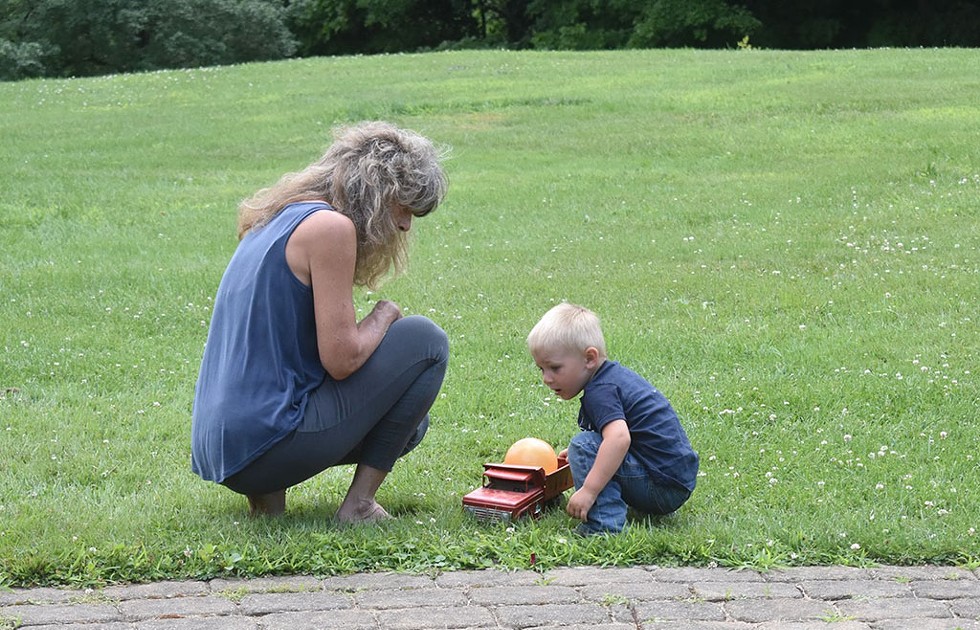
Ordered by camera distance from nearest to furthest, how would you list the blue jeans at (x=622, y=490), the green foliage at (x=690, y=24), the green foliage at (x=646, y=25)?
1. the blue jeans at (x=622, y=490)
2. the green foliage at (x=690, y=24)
3. the green foliage at (x=646, y=25)

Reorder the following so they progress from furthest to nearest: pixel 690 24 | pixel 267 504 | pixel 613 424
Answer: pixel 690 24, pixel 267 504, pixel 613 424

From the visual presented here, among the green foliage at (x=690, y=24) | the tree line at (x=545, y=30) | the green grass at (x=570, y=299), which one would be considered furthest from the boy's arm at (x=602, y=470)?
the green foliage at (x=690, y=24)

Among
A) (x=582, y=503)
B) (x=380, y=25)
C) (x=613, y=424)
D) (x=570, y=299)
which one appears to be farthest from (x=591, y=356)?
(x=380, y=25)

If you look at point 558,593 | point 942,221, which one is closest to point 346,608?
point 558,593

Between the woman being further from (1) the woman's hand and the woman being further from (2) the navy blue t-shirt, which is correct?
(2) the navy blue t-shirt

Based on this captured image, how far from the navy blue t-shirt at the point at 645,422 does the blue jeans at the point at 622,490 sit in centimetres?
3

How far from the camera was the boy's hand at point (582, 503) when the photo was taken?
14.3 ft

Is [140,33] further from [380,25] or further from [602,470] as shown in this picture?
[602,470]

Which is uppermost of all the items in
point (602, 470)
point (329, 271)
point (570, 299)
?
point (329, 271)

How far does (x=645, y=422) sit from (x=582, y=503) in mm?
406

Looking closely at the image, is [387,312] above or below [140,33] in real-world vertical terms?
below

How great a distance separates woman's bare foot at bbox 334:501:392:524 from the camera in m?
4.45

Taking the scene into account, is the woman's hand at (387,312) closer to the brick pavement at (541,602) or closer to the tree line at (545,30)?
the brick pavement at (541,602)

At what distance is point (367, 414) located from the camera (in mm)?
4355
